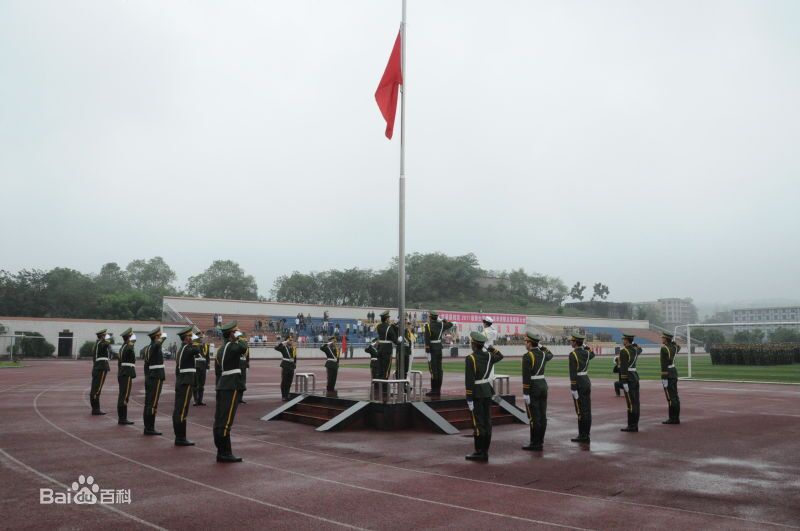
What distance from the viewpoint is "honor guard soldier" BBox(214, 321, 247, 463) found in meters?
8.51

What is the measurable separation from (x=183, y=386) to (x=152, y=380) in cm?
136

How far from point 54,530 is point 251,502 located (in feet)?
6.08

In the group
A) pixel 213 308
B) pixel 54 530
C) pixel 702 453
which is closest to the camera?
pixel 54 530

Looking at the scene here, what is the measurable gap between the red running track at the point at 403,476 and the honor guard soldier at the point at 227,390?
30 cm

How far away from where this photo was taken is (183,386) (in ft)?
33.2

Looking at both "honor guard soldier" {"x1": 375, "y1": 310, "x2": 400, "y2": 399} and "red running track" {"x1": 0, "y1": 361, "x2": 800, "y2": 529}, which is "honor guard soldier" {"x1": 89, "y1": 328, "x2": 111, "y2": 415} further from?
"honor guard soldier" {"x1": 375, "y1": 310, "x2": 400, "y2": 399}

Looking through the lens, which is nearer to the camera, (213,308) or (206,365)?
(206,365)

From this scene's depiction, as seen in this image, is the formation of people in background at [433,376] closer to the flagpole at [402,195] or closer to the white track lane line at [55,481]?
the flagpole at [402,195]

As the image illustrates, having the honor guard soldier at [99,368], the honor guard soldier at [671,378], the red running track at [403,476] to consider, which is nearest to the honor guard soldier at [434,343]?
the red running track at [403,476]

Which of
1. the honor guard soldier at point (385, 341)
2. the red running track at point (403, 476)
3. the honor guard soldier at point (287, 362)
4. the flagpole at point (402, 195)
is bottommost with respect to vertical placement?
the red running track at point (403, 476)

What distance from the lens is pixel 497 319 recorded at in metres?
66.3

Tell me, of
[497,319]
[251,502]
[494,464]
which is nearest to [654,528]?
[494,464]

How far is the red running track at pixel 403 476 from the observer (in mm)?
A: 5855

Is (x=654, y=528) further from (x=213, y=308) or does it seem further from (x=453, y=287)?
(x=453, y=287)
